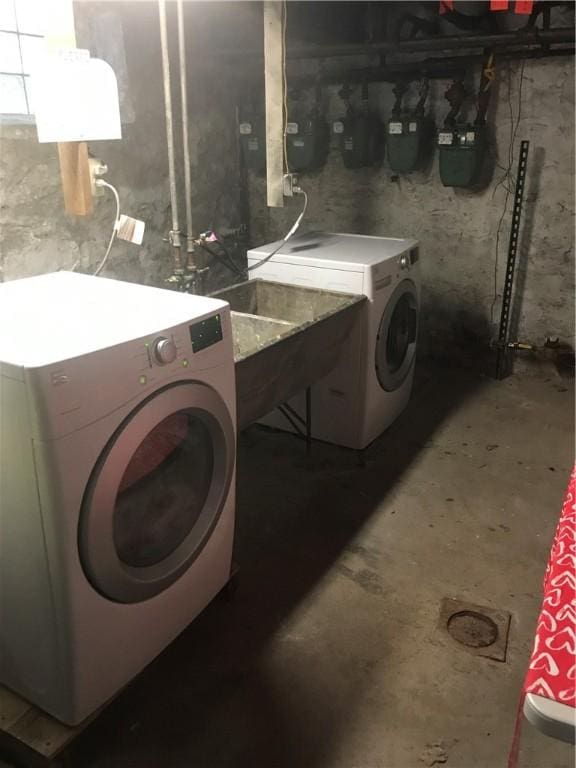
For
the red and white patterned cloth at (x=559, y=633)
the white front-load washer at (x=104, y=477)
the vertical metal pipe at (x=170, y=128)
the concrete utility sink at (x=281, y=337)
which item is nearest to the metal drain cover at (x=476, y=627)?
the red and white patterned cloth at (x=559, y=633)

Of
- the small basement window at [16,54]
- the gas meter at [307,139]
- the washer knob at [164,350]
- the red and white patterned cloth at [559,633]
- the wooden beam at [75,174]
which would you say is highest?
the small basement window at [16,54]

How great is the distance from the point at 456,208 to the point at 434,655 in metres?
2.55

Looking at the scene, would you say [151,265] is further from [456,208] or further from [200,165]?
[456,208]

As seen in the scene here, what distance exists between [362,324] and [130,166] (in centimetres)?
139

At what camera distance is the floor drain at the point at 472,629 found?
1.81 m

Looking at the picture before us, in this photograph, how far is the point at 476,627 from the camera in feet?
6.10

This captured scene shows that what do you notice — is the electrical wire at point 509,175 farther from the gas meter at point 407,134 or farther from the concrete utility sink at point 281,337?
the concrete utility sink at point 281,337

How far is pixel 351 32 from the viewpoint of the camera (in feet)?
10.7

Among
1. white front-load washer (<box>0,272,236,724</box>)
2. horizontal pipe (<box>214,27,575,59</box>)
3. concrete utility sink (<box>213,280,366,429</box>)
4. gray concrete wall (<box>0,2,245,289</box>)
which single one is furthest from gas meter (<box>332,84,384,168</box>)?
white front-load washer (<box>0,272,236,724</box>)

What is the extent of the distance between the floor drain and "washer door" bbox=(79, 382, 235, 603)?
2.68 ft

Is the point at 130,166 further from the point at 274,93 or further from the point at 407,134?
the point at 407,134

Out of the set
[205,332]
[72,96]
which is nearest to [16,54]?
[72,96]

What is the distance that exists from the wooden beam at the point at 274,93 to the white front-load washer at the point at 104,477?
1.08m

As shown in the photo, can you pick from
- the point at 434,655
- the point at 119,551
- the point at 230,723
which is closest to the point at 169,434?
the point at 119,551
